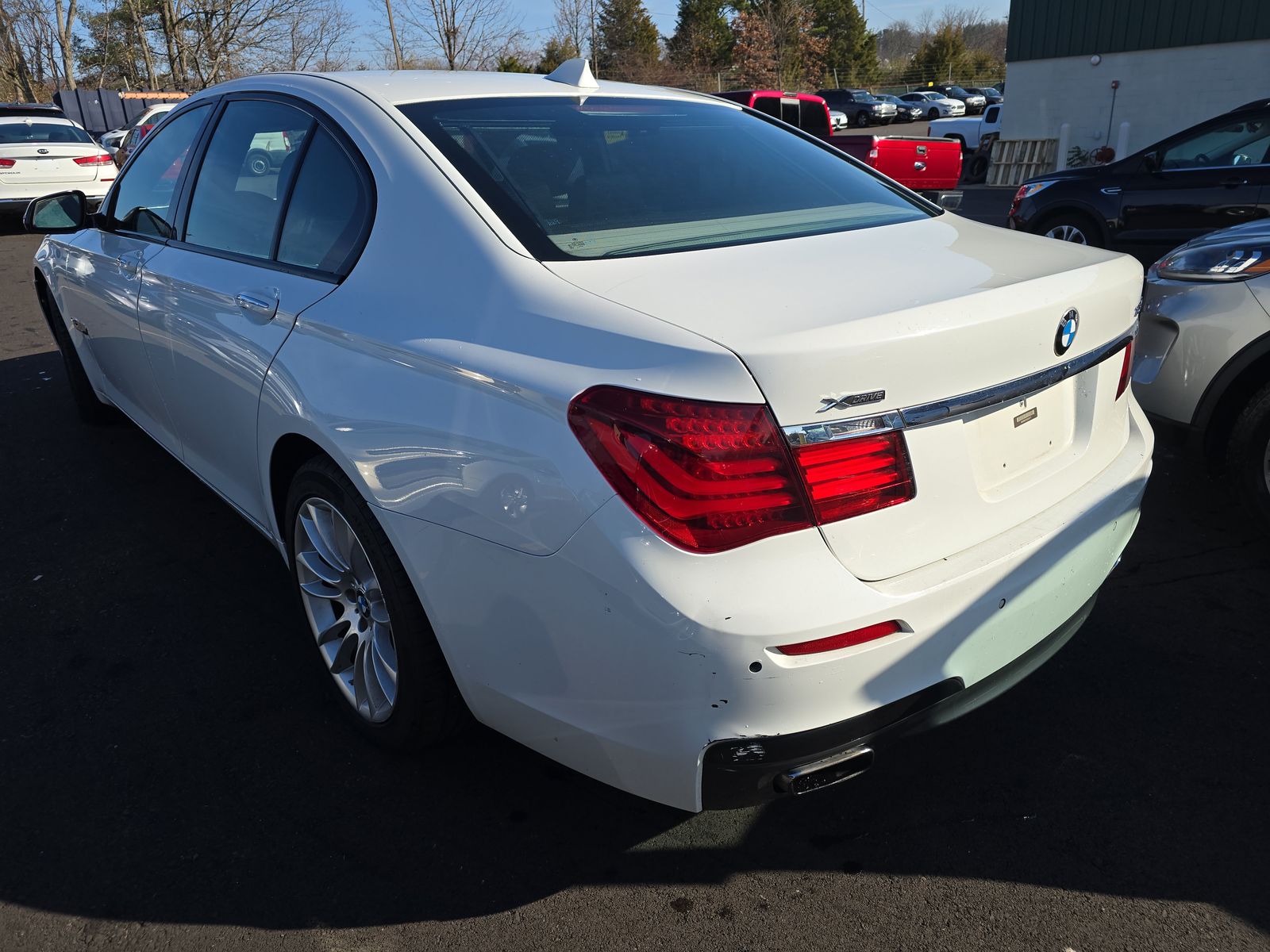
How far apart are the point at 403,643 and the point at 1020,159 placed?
19.9 metres

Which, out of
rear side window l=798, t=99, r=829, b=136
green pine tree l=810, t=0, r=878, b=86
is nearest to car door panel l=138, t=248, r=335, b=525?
rear side window l=798, t=99, r=829, b=136

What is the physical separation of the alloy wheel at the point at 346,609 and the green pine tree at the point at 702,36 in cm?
5406

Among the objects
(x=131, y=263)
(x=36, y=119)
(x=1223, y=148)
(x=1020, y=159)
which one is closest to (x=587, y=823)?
(x=131, y=263)

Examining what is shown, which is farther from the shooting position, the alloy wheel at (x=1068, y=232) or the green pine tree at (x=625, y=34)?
the green pine tree at (x=625, y=34)

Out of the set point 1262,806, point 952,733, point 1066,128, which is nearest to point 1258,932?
point 1262,806

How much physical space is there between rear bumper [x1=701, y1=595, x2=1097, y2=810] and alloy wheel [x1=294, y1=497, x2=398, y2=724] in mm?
906

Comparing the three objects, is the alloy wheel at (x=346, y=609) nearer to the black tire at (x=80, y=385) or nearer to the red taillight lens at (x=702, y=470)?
the red taillight lens at (x=702, y=470)

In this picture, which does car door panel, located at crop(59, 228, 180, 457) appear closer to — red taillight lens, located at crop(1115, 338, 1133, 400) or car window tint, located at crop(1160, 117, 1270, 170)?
red taillight lens, located at crop(1115, 338, 1133, 400)

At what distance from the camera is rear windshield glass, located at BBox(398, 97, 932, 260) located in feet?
7.34

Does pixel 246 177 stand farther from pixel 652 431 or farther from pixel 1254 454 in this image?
pixel 1254 454

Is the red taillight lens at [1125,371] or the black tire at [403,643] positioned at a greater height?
the red taillight lens at [1125,371]

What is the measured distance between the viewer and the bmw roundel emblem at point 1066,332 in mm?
2016

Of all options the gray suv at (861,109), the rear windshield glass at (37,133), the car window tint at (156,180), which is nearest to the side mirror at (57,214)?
the car window tint at (156,180)

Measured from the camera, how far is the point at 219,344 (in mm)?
2824
